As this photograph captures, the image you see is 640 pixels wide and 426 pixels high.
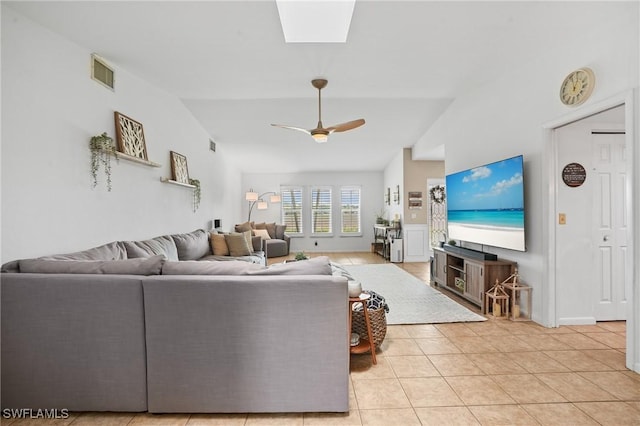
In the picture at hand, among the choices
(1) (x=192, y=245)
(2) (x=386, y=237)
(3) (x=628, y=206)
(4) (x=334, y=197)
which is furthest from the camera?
(4) (x=334, y=197)

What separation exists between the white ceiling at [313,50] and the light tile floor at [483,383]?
9.40 feet

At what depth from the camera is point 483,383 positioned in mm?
2287

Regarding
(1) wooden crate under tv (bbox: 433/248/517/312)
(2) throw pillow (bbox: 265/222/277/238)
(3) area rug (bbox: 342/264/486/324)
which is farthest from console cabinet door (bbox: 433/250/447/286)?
(2) throw pillow (bbox: 265/222/277/238)

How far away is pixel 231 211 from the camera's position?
8.70 meters

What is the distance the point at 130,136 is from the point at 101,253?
4.80 feet

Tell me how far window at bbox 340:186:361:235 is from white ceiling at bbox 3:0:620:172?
4139mm

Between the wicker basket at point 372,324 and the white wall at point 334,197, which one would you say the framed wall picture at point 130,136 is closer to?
the wicker basket at point 372,324

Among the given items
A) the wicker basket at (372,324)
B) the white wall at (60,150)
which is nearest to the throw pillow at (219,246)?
the white wall at (60,150)

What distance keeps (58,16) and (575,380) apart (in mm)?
4785

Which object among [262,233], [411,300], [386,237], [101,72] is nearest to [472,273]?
[411,300]

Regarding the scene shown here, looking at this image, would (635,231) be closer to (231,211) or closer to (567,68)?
(567,68)

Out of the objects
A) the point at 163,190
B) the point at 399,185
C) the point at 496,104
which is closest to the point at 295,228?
the point at 399,185

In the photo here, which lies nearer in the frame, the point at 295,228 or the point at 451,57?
the point at 451,57

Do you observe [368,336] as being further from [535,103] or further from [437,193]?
[437,193]
